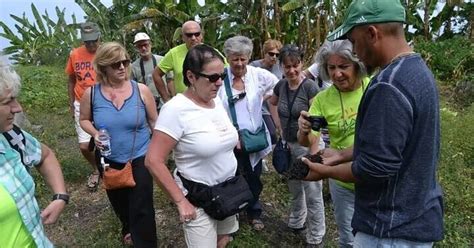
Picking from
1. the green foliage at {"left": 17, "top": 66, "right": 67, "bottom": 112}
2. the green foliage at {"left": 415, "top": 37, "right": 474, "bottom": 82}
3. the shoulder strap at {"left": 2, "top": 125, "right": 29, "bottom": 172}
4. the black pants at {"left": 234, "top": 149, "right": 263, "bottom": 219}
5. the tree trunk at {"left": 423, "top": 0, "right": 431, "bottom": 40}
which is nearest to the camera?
the shoulder strap at {"left": 2, "top": 125, "right": 29, "bottom": 172}

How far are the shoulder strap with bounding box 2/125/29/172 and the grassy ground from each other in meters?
2.06

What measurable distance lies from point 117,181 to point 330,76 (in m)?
1.61

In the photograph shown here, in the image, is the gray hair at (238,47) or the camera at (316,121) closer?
the camera at (316,121)

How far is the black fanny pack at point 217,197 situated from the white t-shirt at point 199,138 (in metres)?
0.04

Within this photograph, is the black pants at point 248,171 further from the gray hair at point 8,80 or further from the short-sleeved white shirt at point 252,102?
the gray hair at point 8,80

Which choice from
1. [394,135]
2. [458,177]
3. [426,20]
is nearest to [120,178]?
[394,135]

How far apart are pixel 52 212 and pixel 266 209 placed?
2708 mm

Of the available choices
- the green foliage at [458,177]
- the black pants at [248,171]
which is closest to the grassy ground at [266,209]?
the green foliage at [458,177]

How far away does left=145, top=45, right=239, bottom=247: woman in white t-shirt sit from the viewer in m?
2.44

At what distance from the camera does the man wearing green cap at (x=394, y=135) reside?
1538 millimetres

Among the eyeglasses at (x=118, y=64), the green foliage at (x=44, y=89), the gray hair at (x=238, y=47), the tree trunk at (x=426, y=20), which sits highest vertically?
the eyeglasses at (x=118, y=64)

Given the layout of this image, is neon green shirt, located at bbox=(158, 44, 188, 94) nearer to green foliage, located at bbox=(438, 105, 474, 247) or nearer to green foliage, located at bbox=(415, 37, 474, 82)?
green foliage, located at bbox=(438, 105, 474, 247)

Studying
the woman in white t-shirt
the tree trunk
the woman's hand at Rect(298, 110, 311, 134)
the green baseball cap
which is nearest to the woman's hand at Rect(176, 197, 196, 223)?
the woman in white t-shirt

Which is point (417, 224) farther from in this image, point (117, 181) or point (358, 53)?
point (117, 181)
